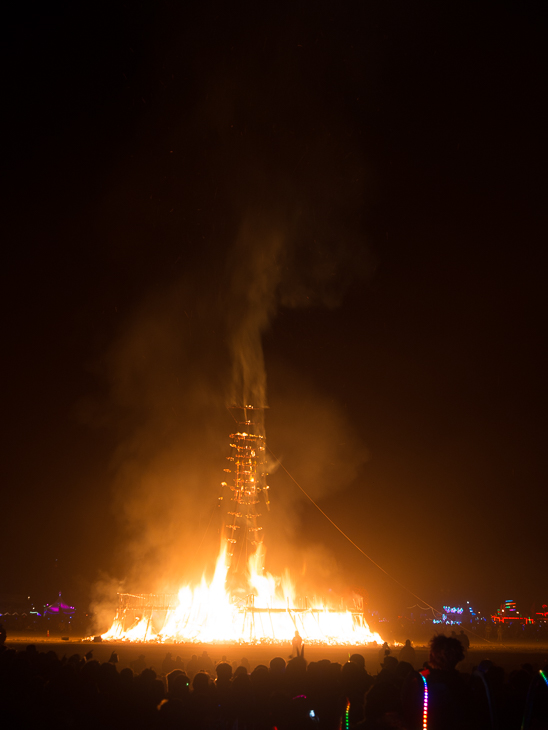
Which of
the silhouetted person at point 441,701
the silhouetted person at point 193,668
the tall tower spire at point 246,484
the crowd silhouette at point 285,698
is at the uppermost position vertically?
the tall tower spire at point 246,484

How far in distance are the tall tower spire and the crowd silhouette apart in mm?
33149

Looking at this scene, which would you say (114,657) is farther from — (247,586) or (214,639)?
(247,586)

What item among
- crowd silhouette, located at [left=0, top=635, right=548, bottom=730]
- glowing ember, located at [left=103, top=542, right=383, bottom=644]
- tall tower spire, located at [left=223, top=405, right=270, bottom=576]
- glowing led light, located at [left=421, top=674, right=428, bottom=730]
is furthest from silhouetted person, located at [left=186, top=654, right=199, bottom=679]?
tall tower spire, located at [left=223, top=405, right=270, bottom=576]

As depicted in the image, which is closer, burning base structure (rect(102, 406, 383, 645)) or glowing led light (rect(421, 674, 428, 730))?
glowing led light (rect(421, 674, 428, 730))

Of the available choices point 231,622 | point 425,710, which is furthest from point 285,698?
point 231,622

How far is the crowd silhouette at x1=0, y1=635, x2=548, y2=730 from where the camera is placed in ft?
14.4

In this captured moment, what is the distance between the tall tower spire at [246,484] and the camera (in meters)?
41.9

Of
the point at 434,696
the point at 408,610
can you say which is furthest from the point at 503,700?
Answer: the point at 408,610

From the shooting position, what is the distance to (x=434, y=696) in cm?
432

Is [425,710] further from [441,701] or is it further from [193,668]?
[193,668]

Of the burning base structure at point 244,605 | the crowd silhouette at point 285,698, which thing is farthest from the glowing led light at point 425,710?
the burning base structure at point 244,605

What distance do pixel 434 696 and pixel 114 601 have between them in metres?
50.4

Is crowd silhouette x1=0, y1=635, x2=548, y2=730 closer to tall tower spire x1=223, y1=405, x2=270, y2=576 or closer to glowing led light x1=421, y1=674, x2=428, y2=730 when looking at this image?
glowing led light x1=421, y1=674, x2=428, y2=730

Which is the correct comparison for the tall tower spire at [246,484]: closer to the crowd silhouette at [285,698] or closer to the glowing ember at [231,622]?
the glowing ember at [231,622]
